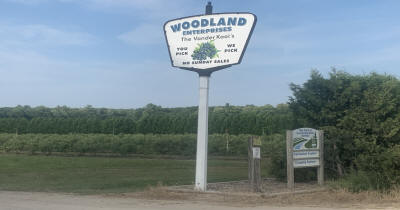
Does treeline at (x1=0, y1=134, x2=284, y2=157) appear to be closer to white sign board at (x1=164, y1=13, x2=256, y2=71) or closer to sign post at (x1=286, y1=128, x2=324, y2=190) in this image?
sign post at (x1=286, y1=128, x2=324, y2=190)

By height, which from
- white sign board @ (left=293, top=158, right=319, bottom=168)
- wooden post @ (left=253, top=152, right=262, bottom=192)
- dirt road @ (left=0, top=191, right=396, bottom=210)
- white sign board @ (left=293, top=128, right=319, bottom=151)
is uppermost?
white sign board @ (left=293, top=128, right=319, bottom=151)

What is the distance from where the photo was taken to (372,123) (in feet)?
47.3

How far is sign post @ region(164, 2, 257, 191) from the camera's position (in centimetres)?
1330

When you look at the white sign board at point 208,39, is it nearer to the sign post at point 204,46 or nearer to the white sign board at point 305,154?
the sign post at point 204,46

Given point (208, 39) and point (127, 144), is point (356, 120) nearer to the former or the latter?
point (208, 39)

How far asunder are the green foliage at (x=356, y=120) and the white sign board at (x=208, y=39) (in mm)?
4136

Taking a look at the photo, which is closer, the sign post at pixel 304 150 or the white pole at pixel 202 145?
the white pole at pixel 202 145

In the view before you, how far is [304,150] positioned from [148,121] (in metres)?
28.2

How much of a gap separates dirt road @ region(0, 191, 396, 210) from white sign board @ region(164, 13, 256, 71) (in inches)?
170

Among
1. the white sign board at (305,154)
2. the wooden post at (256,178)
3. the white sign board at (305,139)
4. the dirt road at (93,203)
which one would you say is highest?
the white sign board at (305,139)

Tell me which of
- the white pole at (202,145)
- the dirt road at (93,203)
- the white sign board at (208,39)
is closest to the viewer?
the dirt road at (93,203)

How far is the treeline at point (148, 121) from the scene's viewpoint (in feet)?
125

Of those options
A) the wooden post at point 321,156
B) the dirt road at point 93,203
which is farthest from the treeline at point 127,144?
the dirt road at point 93,203

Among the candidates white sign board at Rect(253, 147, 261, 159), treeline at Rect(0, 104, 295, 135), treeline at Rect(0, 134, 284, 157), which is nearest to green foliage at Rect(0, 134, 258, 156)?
treeline at Rect(0, 134, 284, 157)
